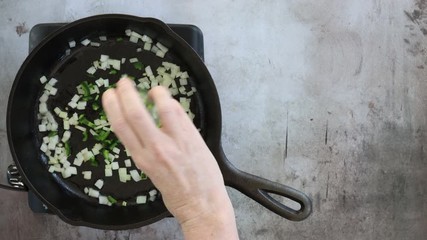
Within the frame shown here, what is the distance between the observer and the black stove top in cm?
89

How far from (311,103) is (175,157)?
20.6 inches

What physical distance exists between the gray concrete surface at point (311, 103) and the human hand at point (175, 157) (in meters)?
0.42

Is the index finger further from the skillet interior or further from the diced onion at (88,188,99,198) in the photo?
the diced onion at (88,188,99,198)

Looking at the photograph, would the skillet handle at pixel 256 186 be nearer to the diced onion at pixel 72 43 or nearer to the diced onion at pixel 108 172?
the diced onion at pixel 108 172

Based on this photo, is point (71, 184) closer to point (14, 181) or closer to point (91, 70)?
point (14, 181)

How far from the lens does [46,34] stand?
89 centimetres

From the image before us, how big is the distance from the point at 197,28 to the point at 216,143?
21 cm

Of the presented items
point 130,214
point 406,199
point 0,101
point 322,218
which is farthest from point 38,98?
point 406,199

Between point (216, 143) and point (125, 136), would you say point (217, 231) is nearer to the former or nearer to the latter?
point (125, 136)

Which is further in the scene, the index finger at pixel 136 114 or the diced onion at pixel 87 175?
the diced onion at pixel 87 175

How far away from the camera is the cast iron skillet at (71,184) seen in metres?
0.81

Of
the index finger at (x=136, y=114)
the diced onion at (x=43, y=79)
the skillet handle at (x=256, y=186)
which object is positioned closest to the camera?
the index finger at (x=136, y=114)

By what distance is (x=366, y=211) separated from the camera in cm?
99

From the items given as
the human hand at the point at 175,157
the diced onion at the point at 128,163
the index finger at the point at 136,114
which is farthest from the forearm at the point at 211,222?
the diced onion at the point at 128,163
